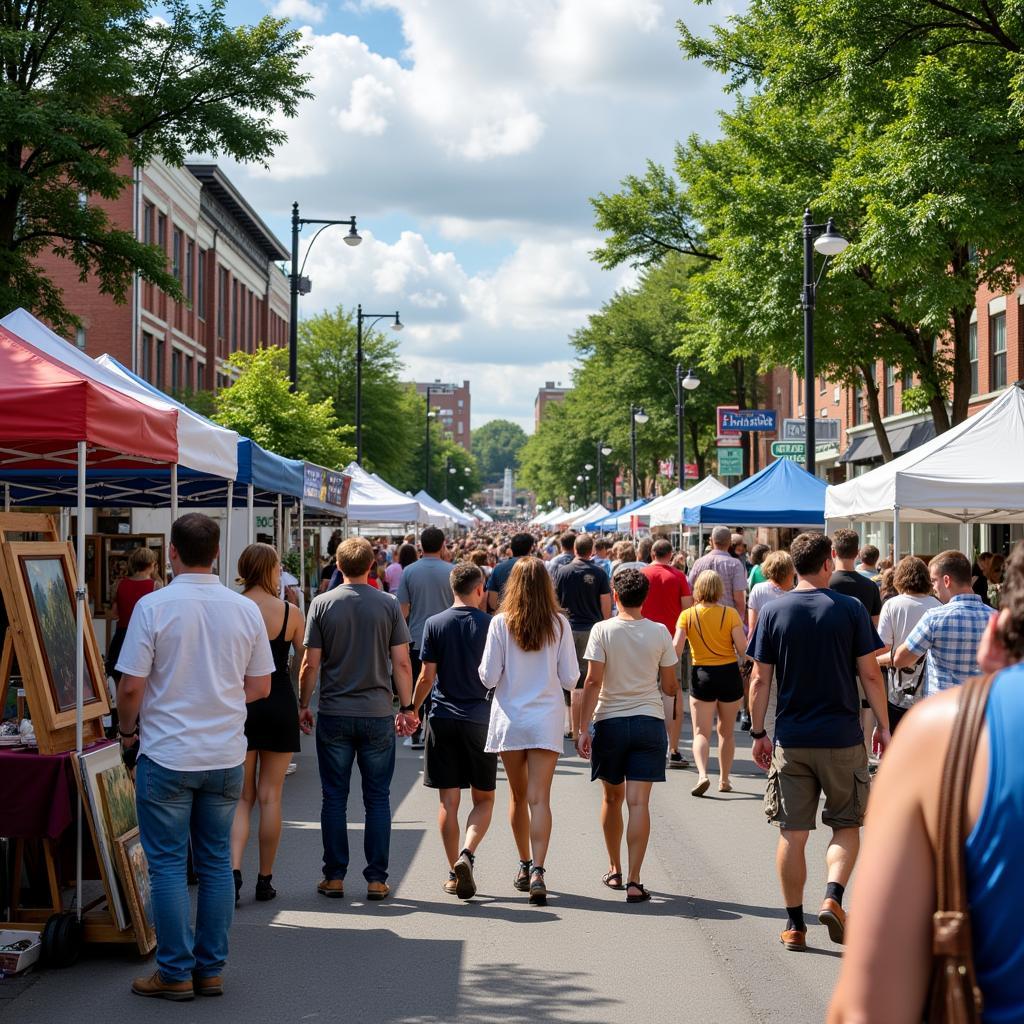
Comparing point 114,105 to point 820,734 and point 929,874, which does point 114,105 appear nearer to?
point 820,734

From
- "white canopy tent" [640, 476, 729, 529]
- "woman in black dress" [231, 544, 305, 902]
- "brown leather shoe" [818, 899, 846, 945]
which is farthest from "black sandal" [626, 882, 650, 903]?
"white canopy tent" [640, 476, 729, 529]

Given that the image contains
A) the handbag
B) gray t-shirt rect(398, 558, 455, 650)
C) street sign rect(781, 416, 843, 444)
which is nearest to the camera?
the handbag

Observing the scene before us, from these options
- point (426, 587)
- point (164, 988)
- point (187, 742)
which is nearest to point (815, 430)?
point (426, 587)

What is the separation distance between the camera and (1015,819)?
193 centimetres

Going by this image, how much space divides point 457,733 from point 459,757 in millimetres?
142

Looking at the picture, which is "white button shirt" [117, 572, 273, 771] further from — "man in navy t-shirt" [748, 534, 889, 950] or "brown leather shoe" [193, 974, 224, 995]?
"man in navy t-shirt" [748, 534, 889, 950]

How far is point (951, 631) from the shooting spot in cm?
750

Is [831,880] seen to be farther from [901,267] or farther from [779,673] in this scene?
[901,267]

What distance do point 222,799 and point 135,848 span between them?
96 cm

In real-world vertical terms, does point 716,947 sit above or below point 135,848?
below

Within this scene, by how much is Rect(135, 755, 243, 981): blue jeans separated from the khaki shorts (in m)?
2.60

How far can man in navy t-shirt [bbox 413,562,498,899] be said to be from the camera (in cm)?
775

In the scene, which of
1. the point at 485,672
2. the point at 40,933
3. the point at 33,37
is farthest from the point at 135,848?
the point at 33,37

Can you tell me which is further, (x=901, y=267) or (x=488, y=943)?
(x=901, y=267)
